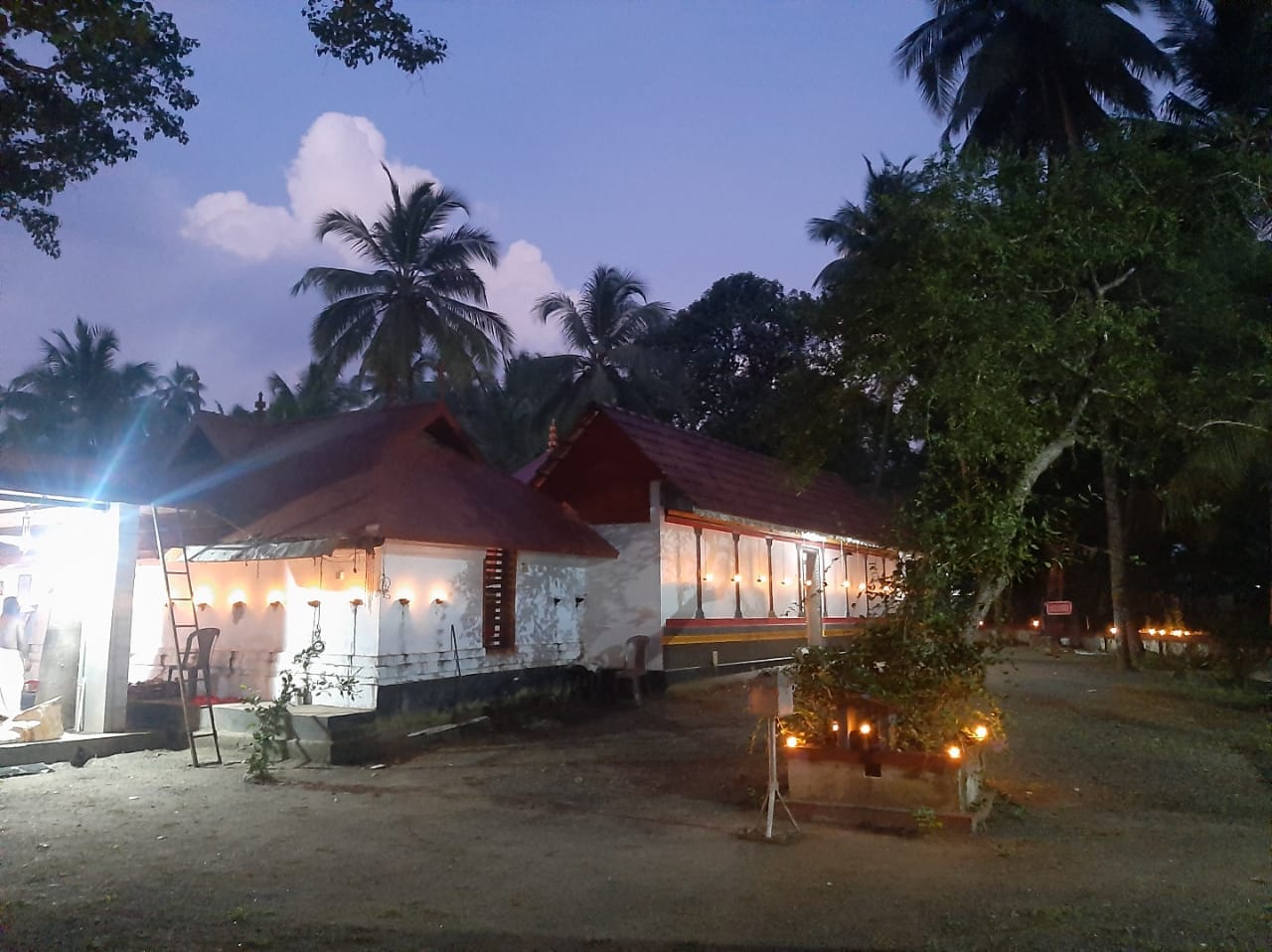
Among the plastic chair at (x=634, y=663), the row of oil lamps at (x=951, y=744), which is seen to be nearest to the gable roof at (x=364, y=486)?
the plastic chair at (x=634, y=663)

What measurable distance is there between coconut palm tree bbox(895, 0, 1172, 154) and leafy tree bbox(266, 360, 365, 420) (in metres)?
18.5

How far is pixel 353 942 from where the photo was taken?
5.52 meters

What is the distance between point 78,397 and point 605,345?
24.0 m

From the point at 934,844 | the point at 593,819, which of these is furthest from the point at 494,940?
the point at 934,844

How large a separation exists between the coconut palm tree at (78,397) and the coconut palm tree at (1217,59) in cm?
3966

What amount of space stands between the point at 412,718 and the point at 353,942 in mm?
8499

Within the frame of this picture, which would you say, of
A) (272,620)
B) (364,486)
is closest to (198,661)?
(272,620)

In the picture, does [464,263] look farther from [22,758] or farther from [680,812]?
[680,812]

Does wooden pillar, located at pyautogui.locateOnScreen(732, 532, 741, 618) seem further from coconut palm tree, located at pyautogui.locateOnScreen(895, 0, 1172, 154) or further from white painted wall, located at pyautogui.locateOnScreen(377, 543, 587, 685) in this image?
coconut palm tree, located at pyautogui.locateOnScreen(895, 0, 1172, 154)

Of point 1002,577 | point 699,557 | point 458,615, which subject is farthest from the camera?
point 699,557

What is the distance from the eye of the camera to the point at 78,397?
42281 mm

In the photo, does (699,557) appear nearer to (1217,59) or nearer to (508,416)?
(1217,59)

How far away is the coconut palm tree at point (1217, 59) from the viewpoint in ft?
55.2

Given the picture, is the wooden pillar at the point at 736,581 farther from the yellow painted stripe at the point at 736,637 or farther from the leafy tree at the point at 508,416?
the leafy tree at the point at 508,416
